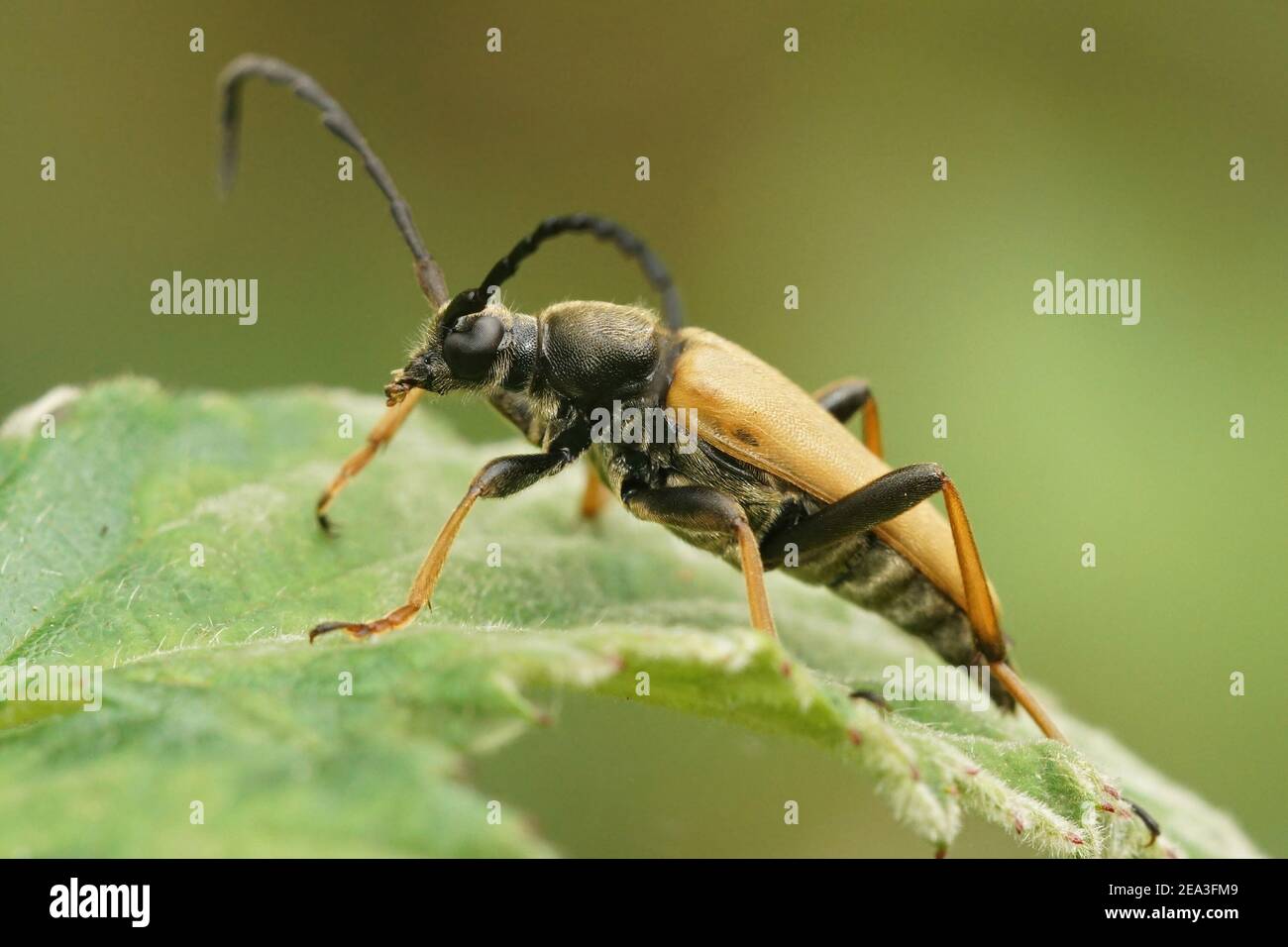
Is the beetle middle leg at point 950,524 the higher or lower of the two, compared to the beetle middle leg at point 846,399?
lower

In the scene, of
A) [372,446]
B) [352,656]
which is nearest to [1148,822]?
[352,656]

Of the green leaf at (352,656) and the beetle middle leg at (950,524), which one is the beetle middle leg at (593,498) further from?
the beetle middle leg at (950,524)

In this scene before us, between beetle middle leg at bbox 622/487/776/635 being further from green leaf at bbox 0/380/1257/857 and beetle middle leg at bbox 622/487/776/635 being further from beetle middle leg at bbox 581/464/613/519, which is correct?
beetle middle leg at bbox 581/464/613/519

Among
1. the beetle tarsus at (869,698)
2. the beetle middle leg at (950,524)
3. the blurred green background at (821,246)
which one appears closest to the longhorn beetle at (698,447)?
the beetle middle leg at (950,524)

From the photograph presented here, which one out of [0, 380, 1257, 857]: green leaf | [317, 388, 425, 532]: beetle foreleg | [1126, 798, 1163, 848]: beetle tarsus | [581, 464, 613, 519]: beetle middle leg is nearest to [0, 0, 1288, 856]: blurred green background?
[581, 464, 613, 519]: beetle middle leg

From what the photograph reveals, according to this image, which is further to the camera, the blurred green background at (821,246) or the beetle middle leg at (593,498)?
the blurred green background at (821,246)
